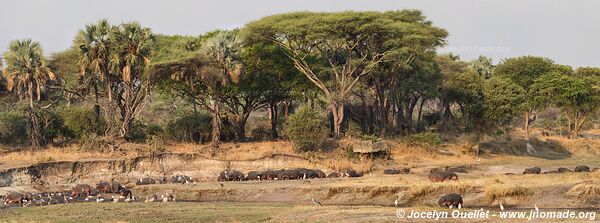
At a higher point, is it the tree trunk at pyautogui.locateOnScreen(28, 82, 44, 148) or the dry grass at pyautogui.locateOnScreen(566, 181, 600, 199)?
the tree trunk at pyautogui.locateOnScreen(28, 82, 44, 148)

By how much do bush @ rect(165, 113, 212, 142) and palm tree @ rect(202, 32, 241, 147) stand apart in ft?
8.00

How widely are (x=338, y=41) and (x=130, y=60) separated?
14.5 meters

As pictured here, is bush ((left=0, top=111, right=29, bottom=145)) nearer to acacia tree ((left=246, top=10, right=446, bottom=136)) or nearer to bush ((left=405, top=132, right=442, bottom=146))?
acacia tree ((left=246, top=10, right=446, bottom=136))

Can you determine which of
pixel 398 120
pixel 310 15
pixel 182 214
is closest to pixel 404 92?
pixel 398 120

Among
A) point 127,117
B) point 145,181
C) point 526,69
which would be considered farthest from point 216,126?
point 526,69

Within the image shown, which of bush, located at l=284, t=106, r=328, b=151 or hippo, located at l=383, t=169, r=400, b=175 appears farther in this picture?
bush, located at l=284, t=106, r=328, b=151

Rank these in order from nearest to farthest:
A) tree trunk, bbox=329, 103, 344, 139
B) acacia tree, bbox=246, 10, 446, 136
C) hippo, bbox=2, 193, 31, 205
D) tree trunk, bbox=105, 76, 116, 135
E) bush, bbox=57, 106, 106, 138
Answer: hippo, bbox=2, 193, 31, 205 → tree trunk, bbox=105, 76, 116, 135 → bush, bbox=57, 106, 106, 138 → acacia tree, bbox=246, 10, 446, 136 → tree trunk, bbox=329, 103, 344, 139

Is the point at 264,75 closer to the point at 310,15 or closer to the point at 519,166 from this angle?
the point at 310,15

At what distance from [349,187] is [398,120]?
30788mm

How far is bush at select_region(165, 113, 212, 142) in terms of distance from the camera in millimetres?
53500

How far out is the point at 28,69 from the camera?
4741cm

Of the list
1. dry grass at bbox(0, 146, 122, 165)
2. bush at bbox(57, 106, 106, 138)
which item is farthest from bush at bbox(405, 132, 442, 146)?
bush at bbox(57, 106, 106, 138)

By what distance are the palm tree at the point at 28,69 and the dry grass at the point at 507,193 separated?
3001 centimetres

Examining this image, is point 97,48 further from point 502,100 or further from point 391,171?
point 502,100
